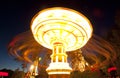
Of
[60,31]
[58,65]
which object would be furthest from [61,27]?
[58,65]

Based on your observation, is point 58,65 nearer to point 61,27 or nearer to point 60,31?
point 60,31

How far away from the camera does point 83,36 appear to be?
15898 millimetres

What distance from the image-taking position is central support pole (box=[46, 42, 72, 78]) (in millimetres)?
15117

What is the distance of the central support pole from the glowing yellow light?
64cm

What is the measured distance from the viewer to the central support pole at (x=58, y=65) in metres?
15.1

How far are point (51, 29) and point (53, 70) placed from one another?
297 cm

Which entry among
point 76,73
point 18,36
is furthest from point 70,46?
point 76,73

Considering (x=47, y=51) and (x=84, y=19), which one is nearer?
(x=84, y=19)

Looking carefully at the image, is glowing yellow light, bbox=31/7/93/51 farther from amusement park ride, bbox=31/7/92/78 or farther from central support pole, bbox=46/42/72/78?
central support pole, bbox=46/42/72/78

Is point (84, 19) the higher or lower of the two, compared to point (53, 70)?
higher

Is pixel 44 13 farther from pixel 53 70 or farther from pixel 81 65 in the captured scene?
pixel 81 65

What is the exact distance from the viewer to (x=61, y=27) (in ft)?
50.0

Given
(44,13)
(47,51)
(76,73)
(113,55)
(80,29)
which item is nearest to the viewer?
(44,13)

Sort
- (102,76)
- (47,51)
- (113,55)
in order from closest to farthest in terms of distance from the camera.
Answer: (113,55) < (47,51) < (102,76)
